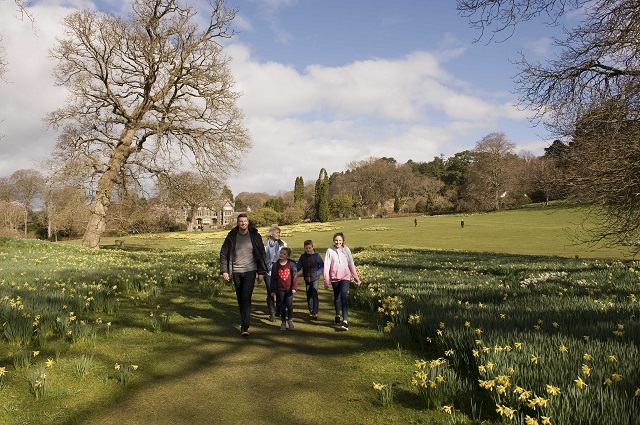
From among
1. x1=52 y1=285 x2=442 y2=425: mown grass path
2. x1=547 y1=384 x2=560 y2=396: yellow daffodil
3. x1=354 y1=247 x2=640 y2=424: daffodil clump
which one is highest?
x1=547 y1=384 x2=560 y2=396: yellow daffodil

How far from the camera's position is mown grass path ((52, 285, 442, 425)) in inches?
151

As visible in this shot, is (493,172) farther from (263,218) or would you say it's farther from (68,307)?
(68,307)

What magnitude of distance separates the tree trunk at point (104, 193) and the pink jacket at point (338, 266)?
21069 mm

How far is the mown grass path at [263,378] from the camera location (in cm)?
384

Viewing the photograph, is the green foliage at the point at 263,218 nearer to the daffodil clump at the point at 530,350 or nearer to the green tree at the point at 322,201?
the green tree at the point at 322,201

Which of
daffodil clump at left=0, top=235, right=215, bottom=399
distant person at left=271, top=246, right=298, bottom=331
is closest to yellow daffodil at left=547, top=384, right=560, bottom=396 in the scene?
daffodil clump at left=0, top=235, right=215, bottom=399

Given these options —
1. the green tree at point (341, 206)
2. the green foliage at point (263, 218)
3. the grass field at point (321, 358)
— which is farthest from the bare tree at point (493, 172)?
the grass field at point (321, 358)

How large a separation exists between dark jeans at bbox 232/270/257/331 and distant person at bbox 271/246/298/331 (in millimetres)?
587

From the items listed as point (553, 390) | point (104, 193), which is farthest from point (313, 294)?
point (104, 193)

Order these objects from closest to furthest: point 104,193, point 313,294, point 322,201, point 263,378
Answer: point 263,378
point 313,294
point 104,193
point 322,201

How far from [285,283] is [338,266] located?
1.08 metres

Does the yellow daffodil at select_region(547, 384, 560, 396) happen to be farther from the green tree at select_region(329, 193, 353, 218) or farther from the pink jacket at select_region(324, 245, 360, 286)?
the green tree at select_region(329, 193, 353, 218)

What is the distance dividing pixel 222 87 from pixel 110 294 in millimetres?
19456

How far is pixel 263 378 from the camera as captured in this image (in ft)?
15.8
